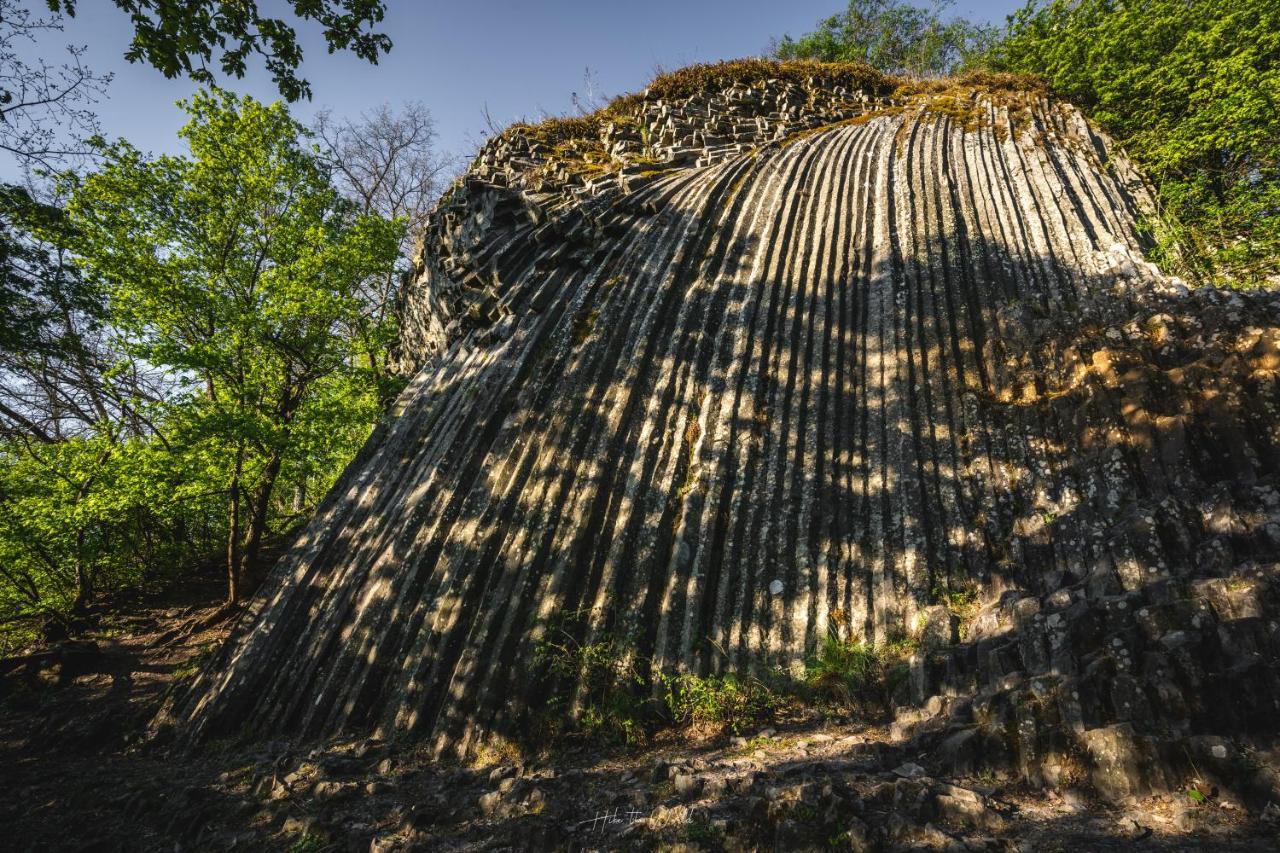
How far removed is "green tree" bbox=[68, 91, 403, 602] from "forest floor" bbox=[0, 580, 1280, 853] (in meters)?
5.46

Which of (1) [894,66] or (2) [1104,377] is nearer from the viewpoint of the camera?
(2) [1104,377]

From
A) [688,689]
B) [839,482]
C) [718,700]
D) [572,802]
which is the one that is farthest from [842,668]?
[572,802]

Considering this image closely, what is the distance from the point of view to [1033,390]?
598 centimetres

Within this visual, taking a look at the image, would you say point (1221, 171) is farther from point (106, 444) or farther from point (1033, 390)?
point (106, 444)

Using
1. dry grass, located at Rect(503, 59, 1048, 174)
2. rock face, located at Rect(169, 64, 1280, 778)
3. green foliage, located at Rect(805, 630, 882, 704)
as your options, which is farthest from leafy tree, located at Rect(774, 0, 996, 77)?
green foliage, located at Rect(805, 630, 882, 704)

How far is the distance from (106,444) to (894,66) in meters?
32.5

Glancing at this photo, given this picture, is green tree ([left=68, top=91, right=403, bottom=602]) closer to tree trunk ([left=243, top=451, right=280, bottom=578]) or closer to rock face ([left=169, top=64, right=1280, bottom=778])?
tree trunk ([left=243, top=451, right=280, bottom=578])

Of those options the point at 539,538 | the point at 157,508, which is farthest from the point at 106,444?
the point at 539,538

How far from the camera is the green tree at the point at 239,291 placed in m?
10.7

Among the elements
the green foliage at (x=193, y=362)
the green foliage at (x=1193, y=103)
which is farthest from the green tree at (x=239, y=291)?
the green foliage at (x=1193, y=103)

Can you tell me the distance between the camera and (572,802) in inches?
154

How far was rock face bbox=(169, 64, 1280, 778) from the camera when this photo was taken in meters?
3.65

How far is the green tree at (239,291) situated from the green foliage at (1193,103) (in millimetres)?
16647

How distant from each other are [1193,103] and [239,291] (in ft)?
73.2
